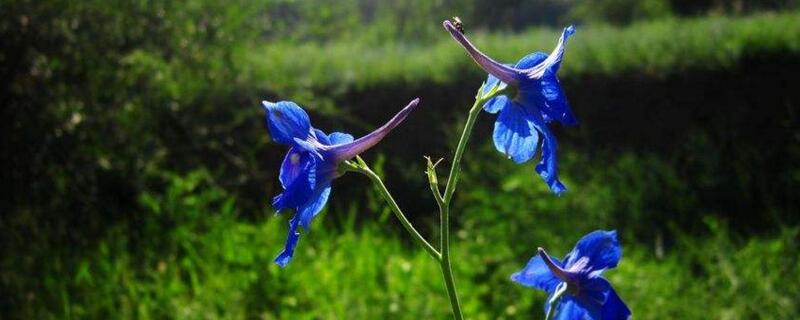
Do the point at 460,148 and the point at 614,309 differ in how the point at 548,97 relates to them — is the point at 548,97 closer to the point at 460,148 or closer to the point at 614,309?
the point at 460,148

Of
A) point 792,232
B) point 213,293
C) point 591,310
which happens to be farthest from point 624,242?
point 591,310

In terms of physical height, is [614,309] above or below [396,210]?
below

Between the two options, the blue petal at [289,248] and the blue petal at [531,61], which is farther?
the blue petal at [531,61]

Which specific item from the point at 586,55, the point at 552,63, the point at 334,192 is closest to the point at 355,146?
the point at 552,63

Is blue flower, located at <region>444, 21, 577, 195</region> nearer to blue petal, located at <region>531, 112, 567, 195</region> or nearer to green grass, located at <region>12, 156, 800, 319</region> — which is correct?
blue petal, located at <region>531, 112, 567, 195</region>

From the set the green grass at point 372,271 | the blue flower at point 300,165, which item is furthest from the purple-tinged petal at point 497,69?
the green grass at point 372,271

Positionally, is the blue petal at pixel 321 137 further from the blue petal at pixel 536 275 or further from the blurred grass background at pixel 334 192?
the blurred grass background at pixel 334 192

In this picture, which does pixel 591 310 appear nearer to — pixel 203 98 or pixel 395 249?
pixel 395 249
